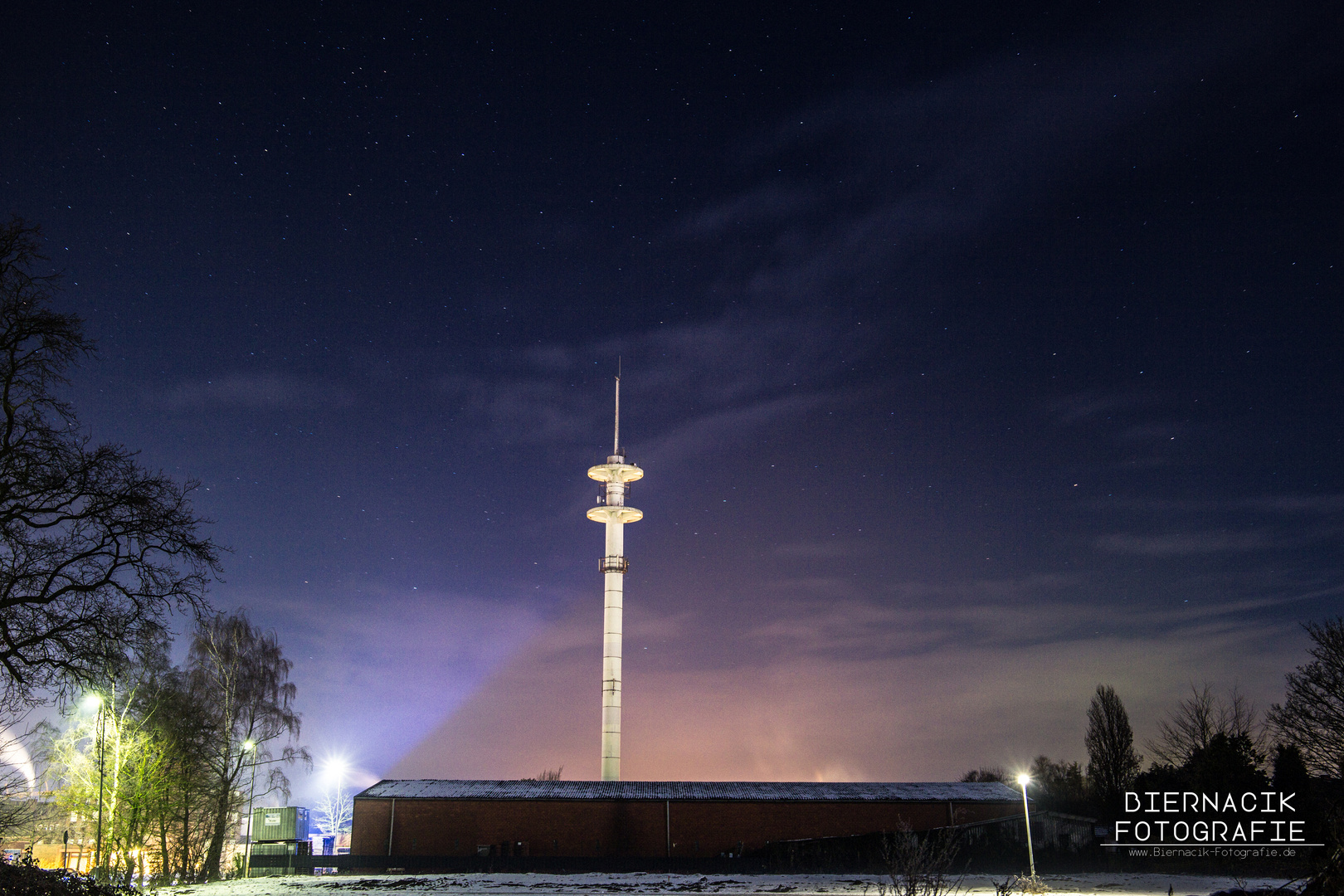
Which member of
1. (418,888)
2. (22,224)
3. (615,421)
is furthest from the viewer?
(615,421)

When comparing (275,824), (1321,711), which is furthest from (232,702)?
(1321,711)

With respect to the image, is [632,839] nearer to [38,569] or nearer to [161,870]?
[161,870]

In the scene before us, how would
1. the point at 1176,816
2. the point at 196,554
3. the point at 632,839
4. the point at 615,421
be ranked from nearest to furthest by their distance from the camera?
the point at 196,554, the point at 1176,816, the point at 632,839, the point at 615,421

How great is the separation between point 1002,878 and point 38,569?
3723 centimetres

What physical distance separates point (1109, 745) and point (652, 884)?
48.7m

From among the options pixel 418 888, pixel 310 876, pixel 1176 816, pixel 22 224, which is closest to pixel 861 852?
pixel 1176 816

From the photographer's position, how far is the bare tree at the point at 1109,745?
70.1 meters

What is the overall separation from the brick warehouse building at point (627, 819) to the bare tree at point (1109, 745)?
2301 cm

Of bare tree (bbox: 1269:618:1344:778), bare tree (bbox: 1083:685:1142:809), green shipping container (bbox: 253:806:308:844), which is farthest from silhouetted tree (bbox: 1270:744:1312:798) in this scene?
green shipping container (bbox: 253:806:308:844)

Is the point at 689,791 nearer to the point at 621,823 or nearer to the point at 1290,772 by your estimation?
the point at 621,823

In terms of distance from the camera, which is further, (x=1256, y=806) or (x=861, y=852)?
(x=861, y=852)

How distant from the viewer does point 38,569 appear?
13.2 meters

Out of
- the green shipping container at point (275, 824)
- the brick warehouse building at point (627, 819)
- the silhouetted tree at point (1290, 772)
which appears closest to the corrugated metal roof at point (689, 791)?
the brick warehouse building at point (627, 819)

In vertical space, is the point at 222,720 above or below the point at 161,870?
above
